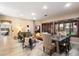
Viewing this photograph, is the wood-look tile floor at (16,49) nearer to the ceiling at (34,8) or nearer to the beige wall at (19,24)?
the beige wall at (19,24)

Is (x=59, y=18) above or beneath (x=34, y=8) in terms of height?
beneath

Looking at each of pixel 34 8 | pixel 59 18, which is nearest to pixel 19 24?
pixel 34 8

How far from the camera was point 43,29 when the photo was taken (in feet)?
7.98

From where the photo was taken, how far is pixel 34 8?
2.31 meters

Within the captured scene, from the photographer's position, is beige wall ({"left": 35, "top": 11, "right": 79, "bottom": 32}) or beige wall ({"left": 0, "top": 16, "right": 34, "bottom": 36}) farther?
beige wall ({"left": 0, "top": 16, "right": 34, "bottom": 36})

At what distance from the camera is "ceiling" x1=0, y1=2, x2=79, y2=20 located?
2.28 meters

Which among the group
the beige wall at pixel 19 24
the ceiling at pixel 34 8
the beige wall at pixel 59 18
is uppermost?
the ceiling at pixel 34 8

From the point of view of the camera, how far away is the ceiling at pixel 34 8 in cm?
228

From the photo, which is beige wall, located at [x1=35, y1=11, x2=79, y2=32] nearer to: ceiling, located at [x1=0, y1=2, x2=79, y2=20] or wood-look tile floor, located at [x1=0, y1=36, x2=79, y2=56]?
ceiling, located at [x1=0, y1=2, x2=79, y2=20]

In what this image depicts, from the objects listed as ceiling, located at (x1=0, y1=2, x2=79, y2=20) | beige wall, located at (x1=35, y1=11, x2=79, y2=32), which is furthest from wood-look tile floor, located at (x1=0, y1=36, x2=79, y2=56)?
ceiling, located at (x1=0, y1=2, x2=79, y2=20)

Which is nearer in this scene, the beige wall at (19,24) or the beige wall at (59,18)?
the beige wall at (59,18)

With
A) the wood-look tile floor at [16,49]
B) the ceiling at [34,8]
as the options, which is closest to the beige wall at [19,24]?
the ceiling at [34,8]

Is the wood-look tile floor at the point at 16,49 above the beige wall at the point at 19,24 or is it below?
below

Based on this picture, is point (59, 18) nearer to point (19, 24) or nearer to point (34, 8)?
point (34, 8)
